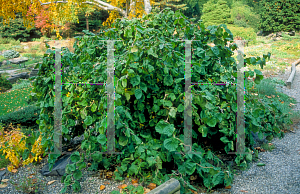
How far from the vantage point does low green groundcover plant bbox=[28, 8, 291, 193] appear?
198cm

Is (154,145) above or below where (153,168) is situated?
above

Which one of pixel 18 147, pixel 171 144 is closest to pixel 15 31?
pixel 18 147

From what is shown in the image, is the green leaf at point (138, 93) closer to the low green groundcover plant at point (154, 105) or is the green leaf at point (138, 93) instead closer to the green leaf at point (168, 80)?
the low green groundcover plant at point (154, 105)

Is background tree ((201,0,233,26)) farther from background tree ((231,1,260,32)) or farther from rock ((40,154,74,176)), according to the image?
rock ((40,154,74,176))

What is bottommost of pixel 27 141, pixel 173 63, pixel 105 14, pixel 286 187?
pixel 286 187

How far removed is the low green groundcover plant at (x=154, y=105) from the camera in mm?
1984

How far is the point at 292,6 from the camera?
49.2 ft

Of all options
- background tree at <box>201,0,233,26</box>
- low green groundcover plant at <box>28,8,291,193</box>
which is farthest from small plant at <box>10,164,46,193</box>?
background tree at <box>201,0,233,26</box>

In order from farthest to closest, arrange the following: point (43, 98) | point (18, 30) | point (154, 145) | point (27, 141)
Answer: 1. point (18, 30)
2. point (43, 98)
3. point (27, 141)
4. point (154, 145)

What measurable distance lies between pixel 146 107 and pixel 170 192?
94 centimetres

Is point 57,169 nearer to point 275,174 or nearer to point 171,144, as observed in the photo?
→ point 171,144

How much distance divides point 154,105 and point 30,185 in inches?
54.8

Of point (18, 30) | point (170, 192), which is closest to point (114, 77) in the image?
point (170, 192)

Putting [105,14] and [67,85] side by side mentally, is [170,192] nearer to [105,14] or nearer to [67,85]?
[67,85]
